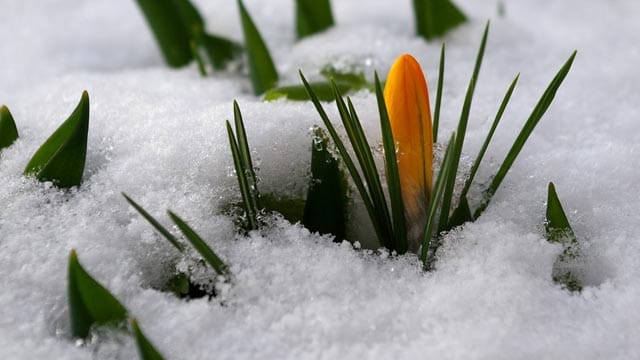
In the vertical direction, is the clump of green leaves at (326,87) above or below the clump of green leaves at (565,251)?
above

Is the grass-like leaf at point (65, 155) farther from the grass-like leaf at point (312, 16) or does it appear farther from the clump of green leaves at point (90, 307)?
the grass-like leaf at point (312, 16)

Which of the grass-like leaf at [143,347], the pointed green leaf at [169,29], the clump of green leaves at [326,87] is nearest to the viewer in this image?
Answer: the grass-like leaf at [143,347]

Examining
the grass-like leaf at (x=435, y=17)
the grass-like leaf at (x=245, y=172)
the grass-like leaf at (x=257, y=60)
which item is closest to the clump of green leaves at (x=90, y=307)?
the grass-like leaf at (x=245, y=172)

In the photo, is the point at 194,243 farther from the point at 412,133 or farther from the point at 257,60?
the point at 257,60

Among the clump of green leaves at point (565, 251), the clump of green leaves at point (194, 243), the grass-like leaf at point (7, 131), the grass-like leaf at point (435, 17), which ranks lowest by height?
the clump of green leaves at point (565, 251)

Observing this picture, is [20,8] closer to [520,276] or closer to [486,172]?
[486,172]

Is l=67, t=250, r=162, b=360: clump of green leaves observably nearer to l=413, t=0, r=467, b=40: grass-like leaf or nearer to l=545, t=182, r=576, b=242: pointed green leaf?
l=545, t=182, r=576, b=242: pointed green leaf

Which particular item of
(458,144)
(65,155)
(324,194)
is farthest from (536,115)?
(65,155)

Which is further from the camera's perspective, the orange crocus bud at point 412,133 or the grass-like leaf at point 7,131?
the grass-like leaf at point 7,131
